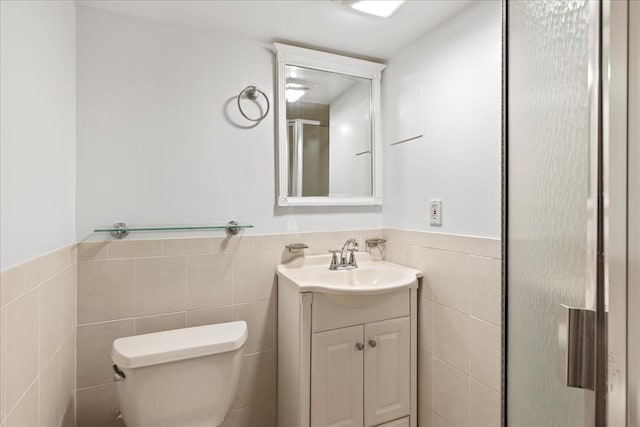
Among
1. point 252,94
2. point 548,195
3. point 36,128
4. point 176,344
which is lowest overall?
point 176,344

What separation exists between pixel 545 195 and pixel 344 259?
51.4 inches

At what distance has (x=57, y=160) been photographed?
1131mm

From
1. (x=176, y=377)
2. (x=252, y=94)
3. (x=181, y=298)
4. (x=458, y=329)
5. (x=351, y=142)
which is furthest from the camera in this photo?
(x=351, y=142)

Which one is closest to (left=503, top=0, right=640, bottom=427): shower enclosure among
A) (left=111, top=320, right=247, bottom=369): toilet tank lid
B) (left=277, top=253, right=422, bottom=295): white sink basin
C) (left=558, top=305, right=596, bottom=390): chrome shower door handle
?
(left=558, top=305, right=596, bottom=390): chrome shower door handle

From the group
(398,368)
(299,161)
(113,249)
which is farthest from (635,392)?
(113,249)

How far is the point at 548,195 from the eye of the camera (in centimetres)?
48

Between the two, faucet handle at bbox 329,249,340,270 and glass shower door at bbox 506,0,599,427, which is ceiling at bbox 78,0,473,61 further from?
faucet handle at bbox 329,249,340,270

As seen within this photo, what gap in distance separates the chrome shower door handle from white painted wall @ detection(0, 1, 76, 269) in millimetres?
1159

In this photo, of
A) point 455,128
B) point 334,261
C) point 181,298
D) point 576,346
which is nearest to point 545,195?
point 576,346

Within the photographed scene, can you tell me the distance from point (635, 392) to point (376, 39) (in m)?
1.72

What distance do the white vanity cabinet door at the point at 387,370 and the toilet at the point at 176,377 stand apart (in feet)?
1.97

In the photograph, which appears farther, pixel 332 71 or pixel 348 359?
pixel 332 71

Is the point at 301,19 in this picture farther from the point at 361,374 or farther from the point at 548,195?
the point at 361,374

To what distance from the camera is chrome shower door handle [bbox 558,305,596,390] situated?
0.41 meters
